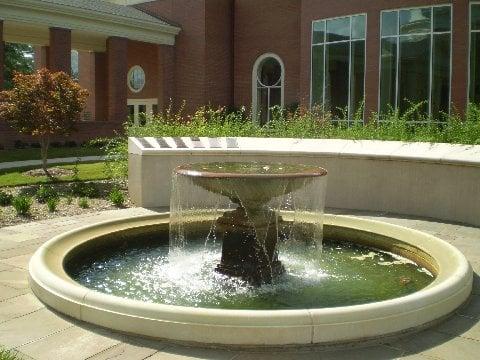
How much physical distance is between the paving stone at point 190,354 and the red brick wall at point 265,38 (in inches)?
970

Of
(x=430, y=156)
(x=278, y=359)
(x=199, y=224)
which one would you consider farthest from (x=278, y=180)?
(x=430, y=156)

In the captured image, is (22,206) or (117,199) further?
(117,199)

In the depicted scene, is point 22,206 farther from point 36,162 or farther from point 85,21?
point 85,21

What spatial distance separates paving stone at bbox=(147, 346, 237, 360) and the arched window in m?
25.5

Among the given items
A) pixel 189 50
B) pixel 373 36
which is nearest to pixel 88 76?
pixel 189 50

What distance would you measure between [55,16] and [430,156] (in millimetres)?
21617

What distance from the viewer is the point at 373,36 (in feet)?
77.8

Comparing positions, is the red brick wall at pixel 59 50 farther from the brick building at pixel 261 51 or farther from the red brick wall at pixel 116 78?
the red brick wall at pixel 116 78

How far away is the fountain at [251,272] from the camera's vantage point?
4332 mm

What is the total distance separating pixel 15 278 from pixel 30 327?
61.7 inches

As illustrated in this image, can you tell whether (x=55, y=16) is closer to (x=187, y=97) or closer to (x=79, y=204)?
(x=187, y=97)

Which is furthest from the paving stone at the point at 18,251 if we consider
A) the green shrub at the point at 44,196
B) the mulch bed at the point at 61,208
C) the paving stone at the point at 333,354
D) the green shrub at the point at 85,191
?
the green shrub at the point at 85,191

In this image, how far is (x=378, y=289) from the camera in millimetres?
6156

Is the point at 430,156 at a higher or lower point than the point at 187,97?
lower
